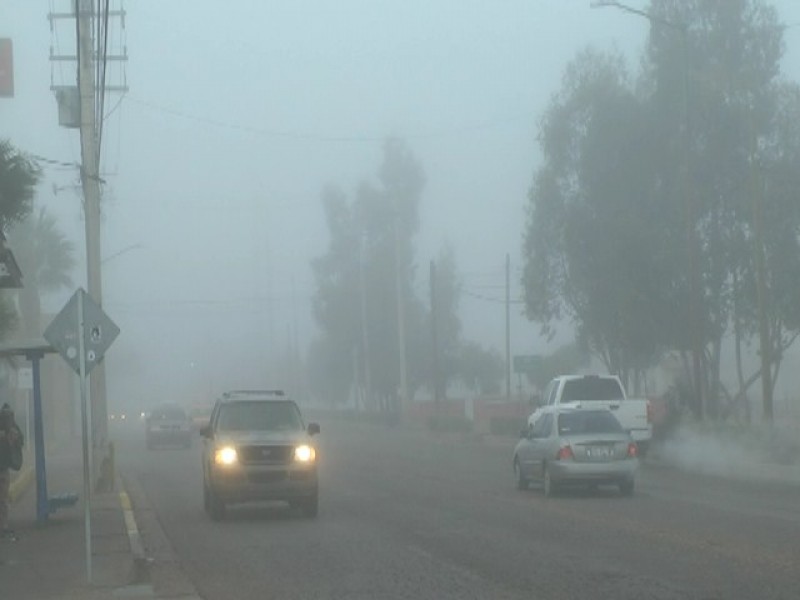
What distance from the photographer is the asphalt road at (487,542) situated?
16141mm

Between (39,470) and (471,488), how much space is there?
10119mm

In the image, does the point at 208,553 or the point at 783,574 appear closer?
the point at 783,574

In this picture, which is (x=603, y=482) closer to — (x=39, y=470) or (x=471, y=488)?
(x=471, y=488)

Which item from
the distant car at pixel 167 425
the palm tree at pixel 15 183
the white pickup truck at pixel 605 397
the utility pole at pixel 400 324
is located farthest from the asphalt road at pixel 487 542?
the utility pole at pixel 400 324

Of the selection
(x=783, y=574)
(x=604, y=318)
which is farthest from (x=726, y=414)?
(x=783, y=574)

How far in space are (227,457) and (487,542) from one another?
6.45 m

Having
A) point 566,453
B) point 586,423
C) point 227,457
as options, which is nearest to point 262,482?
point 227,457

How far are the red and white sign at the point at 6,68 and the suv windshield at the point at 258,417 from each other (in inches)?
826

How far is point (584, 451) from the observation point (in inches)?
1137

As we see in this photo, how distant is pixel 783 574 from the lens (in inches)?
640

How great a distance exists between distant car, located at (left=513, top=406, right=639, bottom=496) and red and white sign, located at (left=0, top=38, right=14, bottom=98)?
22.0m

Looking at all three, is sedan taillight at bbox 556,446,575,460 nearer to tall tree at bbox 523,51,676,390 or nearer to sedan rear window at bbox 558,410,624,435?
sedan rear window at bbox 558,410,624,435

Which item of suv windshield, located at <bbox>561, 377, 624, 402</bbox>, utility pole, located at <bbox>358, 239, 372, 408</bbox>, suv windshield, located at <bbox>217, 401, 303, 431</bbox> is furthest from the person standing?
utility pole, located at <bbox>358, 239, 372, 408</bbox>

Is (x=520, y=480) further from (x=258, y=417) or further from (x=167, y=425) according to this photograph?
(x=167, y=425)
